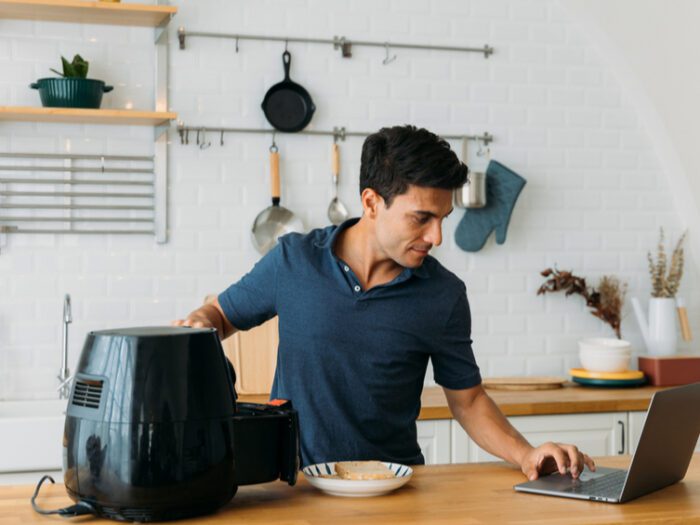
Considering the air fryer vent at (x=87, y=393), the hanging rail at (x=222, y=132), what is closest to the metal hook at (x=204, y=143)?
the hanging rail at (x=222, y=132)

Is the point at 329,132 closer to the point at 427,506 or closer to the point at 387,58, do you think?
the point at 387,58

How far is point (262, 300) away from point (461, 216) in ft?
6.70

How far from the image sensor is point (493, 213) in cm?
466

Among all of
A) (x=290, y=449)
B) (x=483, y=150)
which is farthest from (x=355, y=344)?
(x=483, y=150)

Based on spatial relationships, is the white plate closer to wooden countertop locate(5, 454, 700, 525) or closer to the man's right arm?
wooden countertop locate(5, 454, 700, 525)

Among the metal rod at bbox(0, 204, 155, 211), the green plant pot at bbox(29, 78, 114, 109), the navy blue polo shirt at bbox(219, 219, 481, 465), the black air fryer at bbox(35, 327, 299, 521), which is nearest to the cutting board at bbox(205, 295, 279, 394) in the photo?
the metal rod at bbox(0, 204, 155, 211)

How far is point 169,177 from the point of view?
14.1ft

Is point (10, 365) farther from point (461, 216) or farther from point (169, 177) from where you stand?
point (461, 216)

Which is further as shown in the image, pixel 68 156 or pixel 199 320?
pixel 68 156

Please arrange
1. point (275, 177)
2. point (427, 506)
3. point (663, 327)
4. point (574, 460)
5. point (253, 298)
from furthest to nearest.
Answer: point (663, 327) < point (275, 177) < point (253, 298) < point (574, 460) < point (427, 506)

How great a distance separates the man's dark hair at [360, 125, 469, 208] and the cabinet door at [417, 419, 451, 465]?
1.49m

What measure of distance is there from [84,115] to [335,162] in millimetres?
1068

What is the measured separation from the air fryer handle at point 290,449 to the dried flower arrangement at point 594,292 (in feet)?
9.10

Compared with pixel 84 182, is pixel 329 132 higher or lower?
higher
